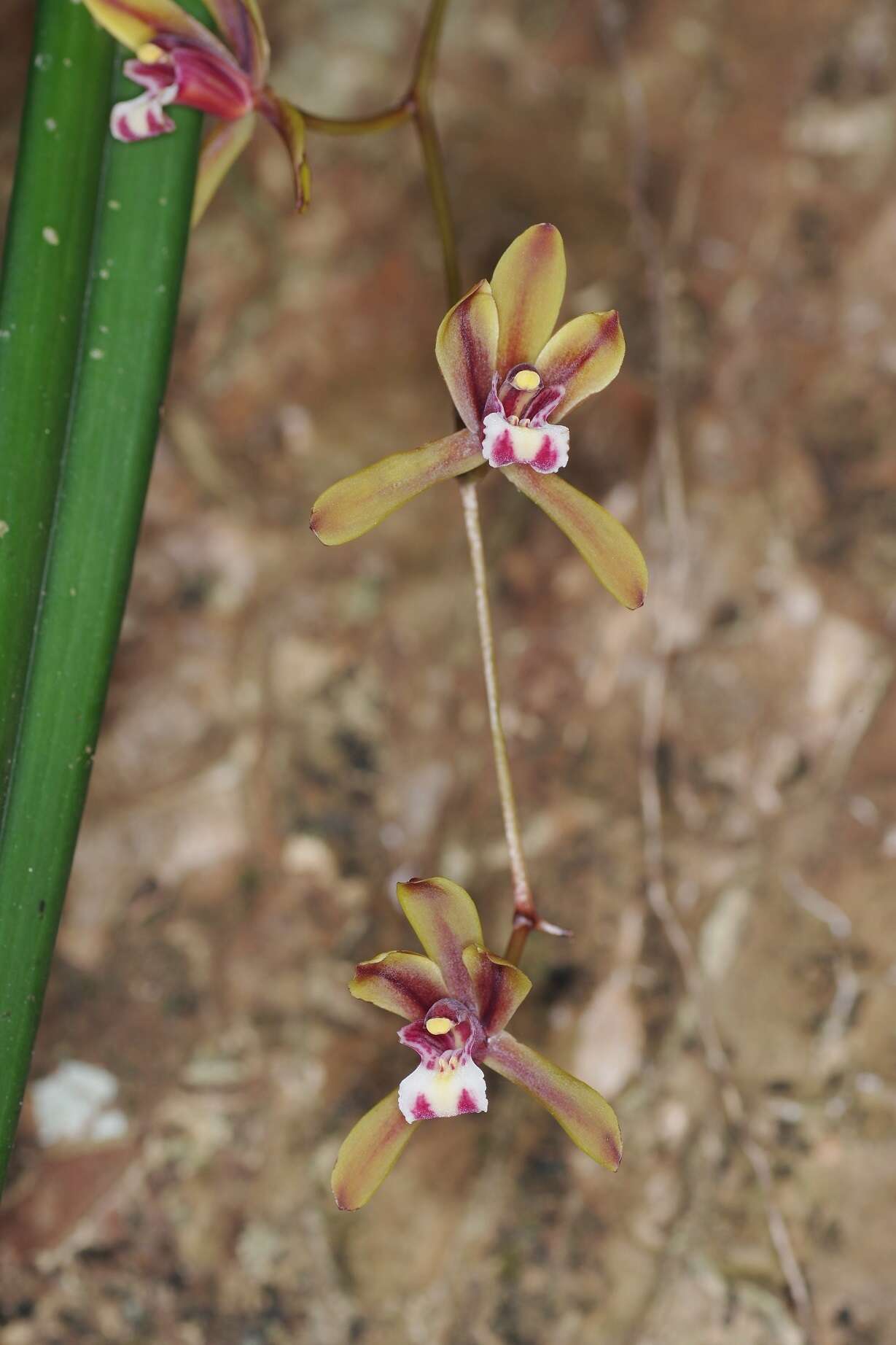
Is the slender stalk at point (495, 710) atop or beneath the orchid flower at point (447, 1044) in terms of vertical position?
atop

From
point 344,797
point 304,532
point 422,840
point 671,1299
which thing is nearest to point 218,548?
point 304,532

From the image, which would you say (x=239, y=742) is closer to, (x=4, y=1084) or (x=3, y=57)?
(x=4, y=1084)

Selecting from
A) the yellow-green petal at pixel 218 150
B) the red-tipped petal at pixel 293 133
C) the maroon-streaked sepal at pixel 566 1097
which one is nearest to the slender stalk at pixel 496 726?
the maroon-streaked sepal at pixel 566 1097

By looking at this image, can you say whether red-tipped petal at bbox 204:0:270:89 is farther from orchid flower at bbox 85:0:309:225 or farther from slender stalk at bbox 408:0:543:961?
slender stalk at bbox 408:0:543:961

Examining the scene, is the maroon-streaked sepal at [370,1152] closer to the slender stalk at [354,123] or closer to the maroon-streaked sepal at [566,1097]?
the maroon-streaked sepal at [566,1097]

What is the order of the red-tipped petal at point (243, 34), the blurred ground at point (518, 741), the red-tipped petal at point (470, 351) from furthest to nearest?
the blurred ground at point (518, 741) → the red-tipped petal at point (243, 34) → the red-tipped petal at point (470, 351)

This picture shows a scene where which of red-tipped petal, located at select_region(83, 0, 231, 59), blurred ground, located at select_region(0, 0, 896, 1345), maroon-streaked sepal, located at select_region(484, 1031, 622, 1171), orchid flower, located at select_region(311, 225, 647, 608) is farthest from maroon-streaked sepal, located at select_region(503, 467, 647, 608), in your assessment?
blurred ground, located at select_region(0, 0, 896, 1345)
